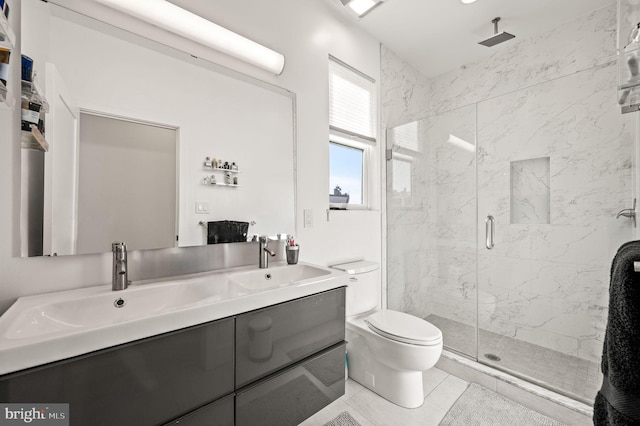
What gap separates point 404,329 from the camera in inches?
68.3

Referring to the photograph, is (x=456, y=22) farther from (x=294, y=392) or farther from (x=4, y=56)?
(x=294, y=392)

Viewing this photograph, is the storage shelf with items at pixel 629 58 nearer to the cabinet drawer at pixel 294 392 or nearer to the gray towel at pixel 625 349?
the gray towel at pixel 625 349

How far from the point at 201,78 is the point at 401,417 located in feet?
7.24

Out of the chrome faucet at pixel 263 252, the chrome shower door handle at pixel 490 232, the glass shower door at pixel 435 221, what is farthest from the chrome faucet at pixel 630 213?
the chrome faucet at pixel 263 252

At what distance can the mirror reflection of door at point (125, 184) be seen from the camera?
44.5 inches

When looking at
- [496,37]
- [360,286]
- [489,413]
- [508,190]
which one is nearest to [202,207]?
[360,286]

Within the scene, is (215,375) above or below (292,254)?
below

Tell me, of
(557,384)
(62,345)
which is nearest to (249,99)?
(62,345)

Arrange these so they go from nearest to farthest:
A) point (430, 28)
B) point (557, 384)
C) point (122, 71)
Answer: point (122, 71) → point (557, 384) → point (430, 28)

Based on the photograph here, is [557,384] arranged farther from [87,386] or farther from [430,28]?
[430,28]

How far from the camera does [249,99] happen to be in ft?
5.33

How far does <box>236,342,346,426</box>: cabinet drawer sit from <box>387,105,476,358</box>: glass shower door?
1.31 m

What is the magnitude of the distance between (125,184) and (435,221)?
2.49 m

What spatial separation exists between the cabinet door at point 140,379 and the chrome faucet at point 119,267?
396mm
